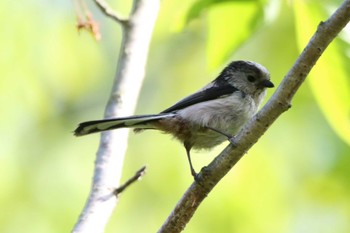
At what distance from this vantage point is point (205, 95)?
4.70 metres

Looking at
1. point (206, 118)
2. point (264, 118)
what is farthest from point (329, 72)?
point (206, 118)

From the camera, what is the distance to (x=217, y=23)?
3.53 m

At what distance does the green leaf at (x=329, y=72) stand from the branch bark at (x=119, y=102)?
4.43ft

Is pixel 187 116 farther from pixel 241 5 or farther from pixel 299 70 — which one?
pixel 299 70

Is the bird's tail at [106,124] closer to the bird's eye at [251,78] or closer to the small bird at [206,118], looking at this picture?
the small bird at [206,118]

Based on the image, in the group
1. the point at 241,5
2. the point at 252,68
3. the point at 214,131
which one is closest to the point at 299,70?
the point at 241,5

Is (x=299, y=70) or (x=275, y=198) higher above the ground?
(x=275, y=198)

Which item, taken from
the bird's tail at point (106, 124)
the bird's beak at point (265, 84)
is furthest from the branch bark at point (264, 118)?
the bird's beak at point (265, 84)

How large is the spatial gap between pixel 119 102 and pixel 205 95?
0.78 m

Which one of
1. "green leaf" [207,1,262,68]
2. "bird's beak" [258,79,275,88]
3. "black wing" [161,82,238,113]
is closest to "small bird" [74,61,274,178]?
"black wing" [161,82,238,113]

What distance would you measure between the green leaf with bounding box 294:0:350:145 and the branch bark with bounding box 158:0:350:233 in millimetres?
329

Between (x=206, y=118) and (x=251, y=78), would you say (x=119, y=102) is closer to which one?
(x=206, y=118)

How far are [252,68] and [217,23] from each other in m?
1.45

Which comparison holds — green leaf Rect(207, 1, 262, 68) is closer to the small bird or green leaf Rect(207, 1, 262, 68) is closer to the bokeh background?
the small bird
